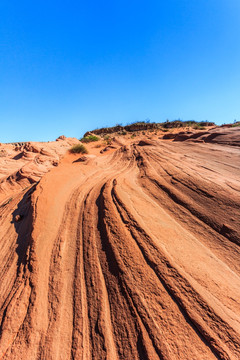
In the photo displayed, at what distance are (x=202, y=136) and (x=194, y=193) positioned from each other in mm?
7713

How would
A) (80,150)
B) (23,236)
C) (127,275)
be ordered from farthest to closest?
(80,150), (23,236), (127,275)

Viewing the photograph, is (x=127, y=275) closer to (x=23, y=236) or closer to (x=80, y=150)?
(x=23, y=236)

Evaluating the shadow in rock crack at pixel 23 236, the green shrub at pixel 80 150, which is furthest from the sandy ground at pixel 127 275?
the green shrub at pixel 80 150

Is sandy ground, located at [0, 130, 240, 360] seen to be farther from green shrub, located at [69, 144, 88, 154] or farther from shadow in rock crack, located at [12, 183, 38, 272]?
green shrub, located at [69, 144, 88, 154]

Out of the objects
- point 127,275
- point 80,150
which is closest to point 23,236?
point 127,275

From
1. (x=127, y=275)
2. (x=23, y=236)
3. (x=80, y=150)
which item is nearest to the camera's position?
(x=127, y=275)

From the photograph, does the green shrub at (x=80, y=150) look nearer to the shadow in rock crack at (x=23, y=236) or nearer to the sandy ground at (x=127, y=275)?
the shadow in rock crack at (x=23, y=236)

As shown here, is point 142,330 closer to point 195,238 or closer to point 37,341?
point 37,341

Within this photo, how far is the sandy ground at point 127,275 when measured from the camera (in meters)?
1.49

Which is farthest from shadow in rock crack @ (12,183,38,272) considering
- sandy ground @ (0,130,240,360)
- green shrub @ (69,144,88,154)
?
green shrub @ (69,144,88,154)

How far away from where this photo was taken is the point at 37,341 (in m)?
1.64

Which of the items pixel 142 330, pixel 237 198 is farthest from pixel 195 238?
pixel 142 330

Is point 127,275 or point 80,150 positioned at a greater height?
point 80,150

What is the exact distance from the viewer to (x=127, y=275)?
1.93m
